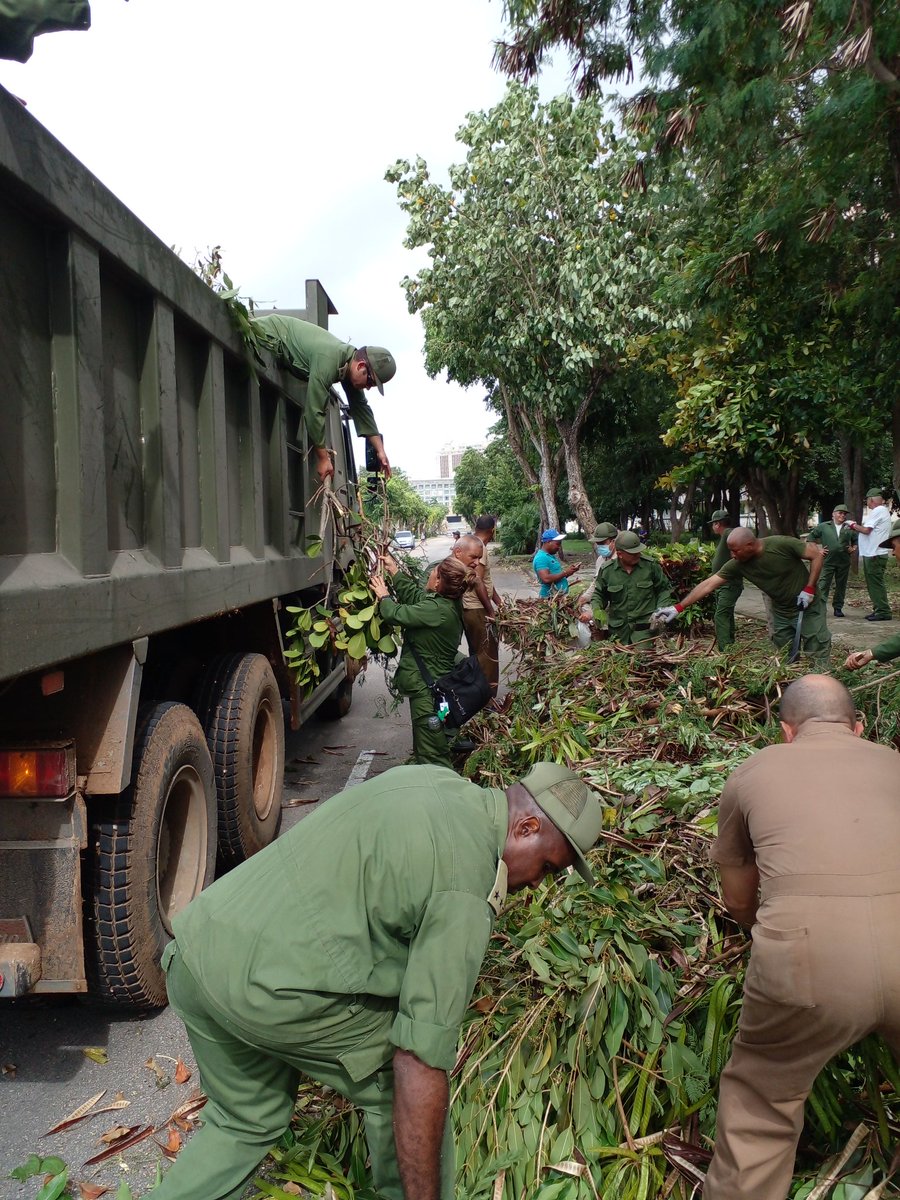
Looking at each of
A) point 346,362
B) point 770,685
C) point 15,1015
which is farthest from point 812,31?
point 15,1015

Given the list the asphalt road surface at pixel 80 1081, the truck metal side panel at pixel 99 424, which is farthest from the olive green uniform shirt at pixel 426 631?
the asphalt road surface at pixel 80 1081

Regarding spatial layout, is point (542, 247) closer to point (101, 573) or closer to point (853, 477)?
point (853, 477)

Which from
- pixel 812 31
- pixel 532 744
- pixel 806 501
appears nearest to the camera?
pixel 532 744

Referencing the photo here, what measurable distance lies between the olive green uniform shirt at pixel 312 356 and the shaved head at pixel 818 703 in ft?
11.0

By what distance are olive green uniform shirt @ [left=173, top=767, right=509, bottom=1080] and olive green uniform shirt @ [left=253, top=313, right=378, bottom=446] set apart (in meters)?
3.50

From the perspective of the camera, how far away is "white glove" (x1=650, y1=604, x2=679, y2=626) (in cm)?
645

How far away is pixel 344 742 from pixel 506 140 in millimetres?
14736

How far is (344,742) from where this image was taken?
7.58 m

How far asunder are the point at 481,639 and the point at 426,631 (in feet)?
3.81

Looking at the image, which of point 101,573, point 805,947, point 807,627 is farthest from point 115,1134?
point 807,627

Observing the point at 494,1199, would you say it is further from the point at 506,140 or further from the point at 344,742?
the point at 506,140

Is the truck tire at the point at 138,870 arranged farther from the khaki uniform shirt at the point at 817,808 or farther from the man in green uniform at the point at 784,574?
the man in green uniform at the point at 784,574

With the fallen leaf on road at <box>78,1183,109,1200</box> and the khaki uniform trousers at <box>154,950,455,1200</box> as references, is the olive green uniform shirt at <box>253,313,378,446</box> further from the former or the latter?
the fallen leaf on road at <box>78,1183,109,1200</box>

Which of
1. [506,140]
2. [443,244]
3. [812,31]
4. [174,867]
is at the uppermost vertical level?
[506,140]
